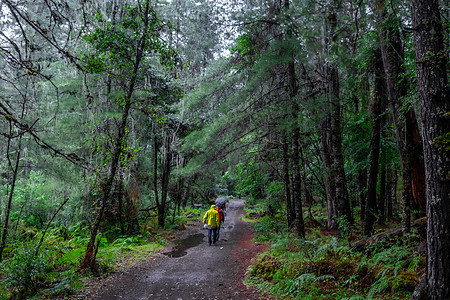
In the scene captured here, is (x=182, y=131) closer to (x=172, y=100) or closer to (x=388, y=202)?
(x=172, y=100)

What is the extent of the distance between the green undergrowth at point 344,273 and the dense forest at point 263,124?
0.04 metres

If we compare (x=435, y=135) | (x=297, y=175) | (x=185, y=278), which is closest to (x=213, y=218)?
(x=297, y=175)

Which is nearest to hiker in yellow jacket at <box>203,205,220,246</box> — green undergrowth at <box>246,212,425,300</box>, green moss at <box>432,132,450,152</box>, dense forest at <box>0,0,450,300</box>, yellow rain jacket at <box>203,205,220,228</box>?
yellow rain jacket at <box>203,205,220,228</box>

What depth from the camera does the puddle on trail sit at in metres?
9.99

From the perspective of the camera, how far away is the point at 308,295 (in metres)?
4.95

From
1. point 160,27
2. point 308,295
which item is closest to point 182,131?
point 160,27

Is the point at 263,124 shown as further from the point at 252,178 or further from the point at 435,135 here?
the point at 252,178

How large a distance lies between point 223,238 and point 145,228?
400 centimetres

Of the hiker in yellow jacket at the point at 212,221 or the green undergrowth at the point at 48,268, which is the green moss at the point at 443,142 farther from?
the hiker in yellow jacket at the point at 212,221

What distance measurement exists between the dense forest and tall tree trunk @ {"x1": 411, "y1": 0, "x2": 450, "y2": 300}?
0.05 feet

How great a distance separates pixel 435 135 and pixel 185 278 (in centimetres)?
601

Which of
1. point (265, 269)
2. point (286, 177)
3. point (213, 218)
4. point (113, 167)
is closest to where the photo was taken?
point (265, 269)

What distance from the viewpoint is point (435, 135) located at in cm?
341

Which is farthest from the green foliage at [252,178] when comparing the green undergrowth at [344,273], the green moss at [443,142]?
the green moss at [443,142]
